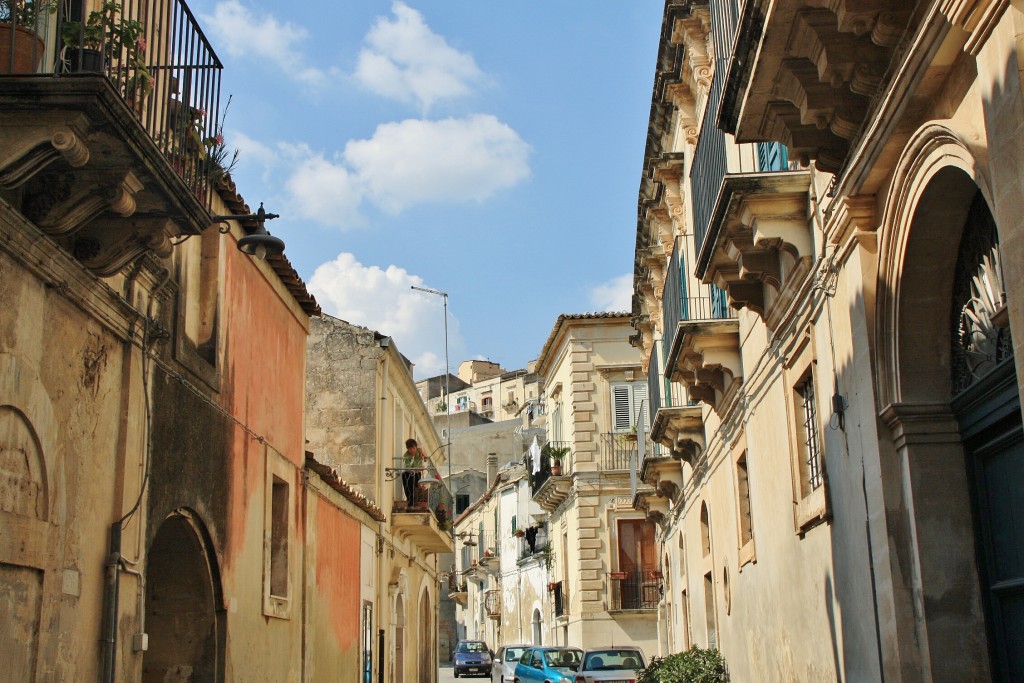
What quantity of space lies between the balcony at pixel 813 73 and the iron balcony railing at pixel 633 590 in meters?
29.0

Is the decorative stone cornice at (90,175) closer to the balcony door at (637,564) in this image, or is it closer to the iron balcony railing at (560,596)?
the balcony door at (637,564)

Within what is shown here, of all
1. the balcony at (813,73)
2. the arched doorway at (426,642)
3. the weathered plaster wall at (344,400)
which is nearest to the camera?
the balcony at (813,73)

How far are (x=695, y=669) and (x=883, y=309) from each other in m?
9.65

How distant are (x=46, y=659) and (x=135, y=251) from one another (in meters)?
2.97

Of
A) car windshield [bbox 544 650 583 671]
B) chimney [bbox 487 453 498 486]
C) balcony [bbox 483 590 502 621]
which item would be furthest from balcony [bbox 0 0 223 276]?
chimney [bbox 487 453 498 486]

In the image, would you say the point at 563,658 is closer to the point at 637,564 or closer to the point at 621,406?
→ the point at 637,564

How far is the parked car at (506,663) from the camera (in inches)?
1228

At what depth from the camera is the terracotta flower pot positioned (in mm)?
7223

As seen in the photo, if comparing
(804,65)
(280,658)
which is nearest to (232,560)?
(280,658)

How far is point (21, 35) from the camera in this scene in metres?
7.30

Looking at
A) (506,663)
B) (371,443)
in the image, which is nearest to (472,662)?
(506,663)

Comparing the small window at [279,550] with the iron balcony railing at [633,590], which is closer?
the small window at [279,550]

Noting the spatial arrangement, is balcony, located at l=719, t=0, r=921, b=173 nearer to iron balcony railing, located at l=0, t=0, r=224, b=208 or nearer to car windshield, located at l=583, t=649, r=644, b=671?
iron balcony railing, located at l=0, t=0, r=224, b=208

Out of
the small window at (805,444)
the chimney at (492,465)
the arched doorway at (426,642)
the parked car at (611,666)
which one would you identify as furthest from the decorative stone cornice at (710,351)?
the chimney at (492,465)
